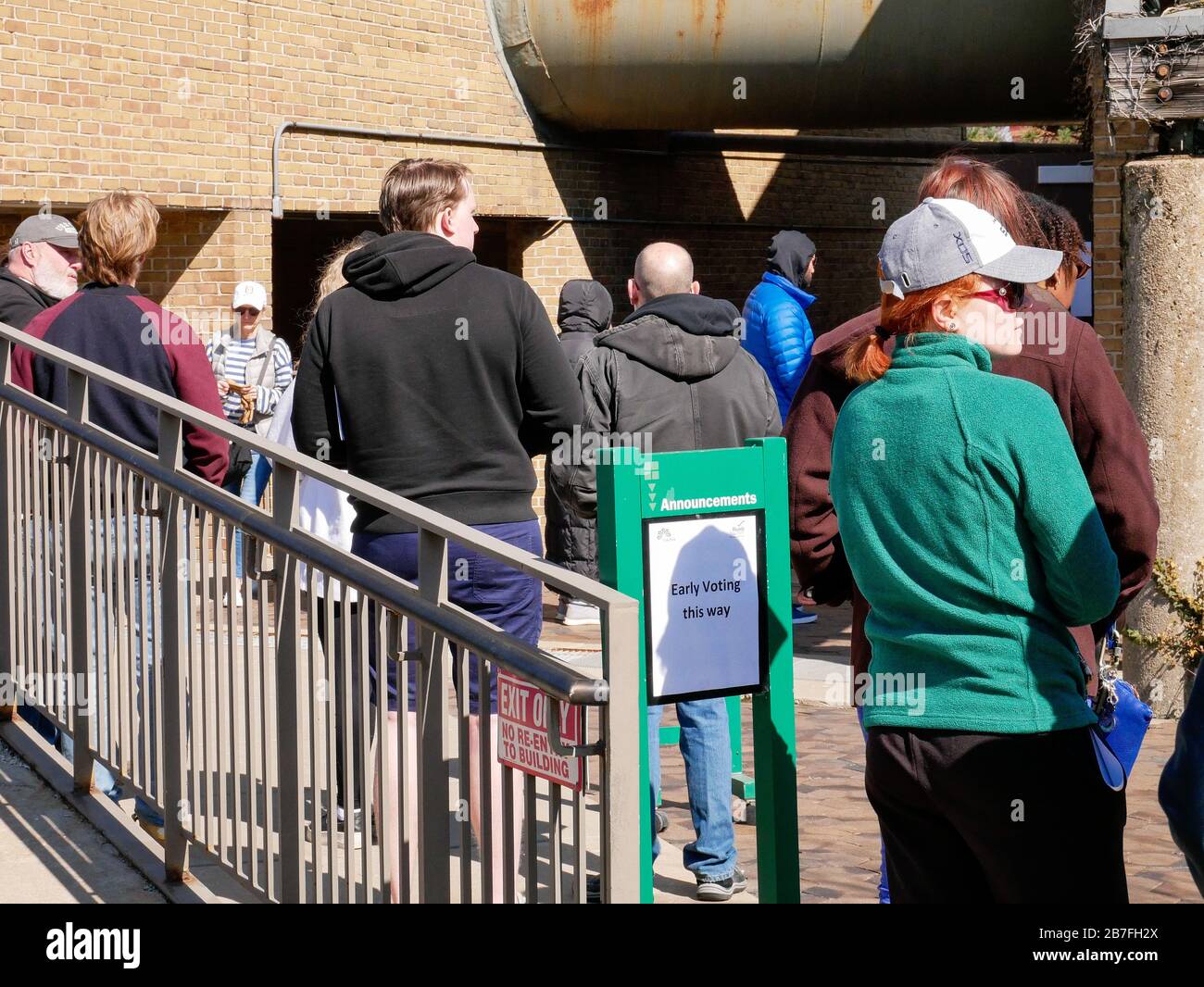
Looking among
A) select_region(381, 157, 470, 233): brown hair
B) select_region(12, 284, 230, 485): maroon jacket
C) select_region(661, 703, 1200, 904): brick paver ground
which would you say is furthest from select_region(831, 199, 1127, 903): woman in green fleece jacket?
select_region(12, 284, 230, 485): maroon jacket

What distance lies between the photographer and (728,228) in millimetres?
14148

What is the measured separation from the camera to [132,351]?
197 inches

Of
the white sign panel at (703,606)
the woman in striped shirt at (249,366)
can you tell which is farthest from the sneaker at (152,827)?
the woman in striped shirt at (249,366)

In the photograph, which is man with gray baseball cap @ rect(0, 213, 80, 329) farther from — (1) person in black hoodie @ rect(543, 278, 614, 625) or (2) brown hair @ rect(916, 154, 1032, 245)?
(2) brown hair @ rect(916, 154, 1032, 245)

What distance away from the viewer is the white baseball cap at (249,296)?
10.2m

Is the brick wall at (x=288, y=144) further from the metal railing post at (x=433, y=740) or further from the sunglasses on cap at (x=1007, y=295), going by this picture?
the sunglasses on cap at (x=1007, y=295)

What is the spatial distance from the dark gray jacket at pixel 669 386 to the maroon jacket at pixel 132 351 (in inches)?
46.6

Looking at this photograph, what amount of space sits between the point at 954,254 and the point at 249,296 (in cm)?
798

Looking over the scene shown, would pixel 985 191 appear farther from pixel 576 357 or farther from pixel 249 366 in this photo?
pixel 249 366

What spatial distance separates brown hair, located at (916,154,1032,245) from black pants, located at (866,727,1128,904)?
107 centimetres

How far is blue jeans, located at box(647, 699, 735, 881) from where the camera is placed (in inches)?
189

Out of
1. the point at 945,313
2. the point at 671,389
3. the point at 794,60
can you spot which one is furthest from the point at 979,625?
the point at 794,60

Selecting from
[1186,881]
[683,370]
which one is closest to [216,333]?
[683,370]

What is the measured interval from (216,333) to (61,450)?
600cm
